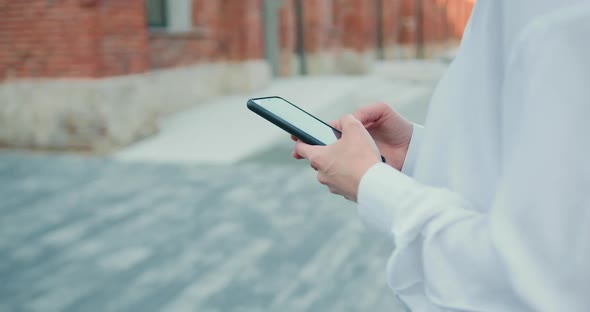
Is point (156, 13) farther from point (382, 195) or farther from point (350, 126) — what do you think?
point (382, 195)

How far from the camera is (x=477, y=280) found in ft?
3.20

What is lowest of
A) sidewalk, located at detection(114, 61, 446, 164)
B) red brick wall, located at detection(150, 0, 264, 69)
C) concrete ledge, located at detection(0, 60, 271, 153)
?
sidewalk, located at detection(114, 61, 446, 164)

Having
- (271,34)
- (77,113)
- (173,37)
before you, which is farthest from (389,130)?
(271,34)

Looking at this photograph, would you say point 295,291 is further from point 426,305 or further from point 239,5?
point 239,5

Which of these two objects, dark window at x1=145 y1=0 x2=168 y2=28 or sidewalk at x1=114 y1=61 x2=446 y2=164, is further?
dark window at x1=145 y1=0 x2=168 y2=28

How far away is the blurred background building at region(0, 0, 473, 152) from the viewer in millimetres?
8789

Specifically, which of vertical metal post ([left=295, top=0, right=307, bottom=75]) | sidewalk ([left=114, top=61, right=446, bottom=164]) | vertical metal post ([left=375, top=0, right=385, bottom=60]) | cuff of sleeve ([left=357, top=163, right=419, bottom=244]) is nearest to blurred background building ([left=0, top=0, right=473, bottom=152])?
sidewalk ([left=114, top=61, right=446, bottom=164])

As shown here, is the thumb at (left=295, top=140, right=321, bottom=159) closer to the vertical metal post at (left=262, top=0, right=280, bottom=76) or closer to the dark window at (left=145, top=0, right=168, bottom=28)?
the dark window at (left=145, top=0, right=168, bottom=28)

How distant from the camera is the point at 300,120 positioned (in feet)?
4.89

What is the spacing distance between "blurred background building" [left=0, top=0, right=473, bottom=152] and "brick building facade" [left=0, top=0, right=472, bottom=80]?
0.06 ft

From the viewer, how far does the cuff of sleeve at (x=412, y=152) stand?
1523 mm

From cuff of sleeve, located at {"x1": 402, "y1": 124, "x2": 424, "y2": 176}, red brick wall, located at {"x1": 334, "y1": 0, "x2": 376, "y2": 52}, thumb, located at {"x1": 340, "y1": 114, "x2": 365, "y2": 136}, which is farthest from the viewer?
red brick wall, located at {"x1": 334, "y1": 0, "x2": 376, "y2": 52}

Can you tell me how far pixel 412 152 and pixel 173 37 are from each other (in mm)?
10535

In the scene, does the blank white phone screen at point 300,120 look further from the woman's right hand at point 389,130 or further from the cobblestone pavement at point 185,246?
the cobblestone pavement at point 185,246
